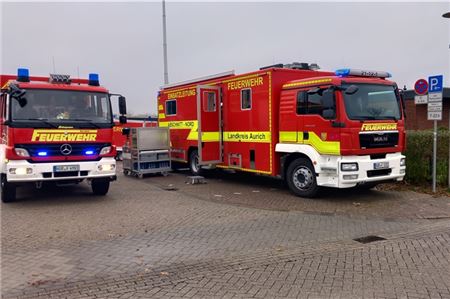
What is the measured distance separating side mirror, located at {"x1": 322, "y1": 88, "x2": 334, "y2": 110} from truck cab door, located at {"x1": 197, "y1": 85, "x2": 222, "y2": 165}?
414 centimetres

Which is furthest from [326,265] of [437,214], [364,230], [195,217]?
[437,214]

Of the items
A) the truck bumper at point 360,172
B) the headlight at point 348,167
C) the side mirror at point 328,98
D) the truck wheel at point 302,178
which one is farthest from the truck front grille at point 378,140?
the truck wheel at point 302,178

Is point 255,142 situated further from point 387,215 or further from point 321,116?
point 387,215

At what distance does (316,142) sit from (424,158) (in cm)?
385

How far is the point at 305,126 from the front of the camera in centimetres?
966

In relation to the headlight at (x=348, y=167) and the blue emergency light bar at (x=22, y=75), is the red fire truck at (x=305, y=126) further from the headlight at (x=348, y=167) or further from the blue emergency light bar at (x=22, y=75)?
the blue emergency light bar at (x=22, y=75)

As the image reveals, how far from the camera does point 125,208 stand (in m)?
8.88

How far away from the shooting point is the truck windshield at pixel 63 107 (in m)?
8.71

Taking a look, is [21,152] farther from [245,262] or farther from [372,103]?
[372,103]

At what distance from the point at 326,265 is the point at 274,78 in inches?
244

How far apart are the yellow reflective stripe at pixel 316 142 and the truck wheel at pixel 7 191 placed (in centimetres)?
651

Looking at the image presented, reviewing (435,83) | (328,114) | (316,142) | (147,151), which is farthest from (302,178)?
(147,151)

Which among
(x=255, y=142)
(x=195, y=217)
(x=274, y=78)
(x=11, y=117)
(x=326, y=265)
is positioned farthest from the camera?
(x=255, y=142)

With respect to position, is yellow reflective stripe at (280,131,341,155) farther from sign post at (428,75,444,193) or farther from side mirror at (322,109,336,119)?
sign post at (428,75,444,193)
